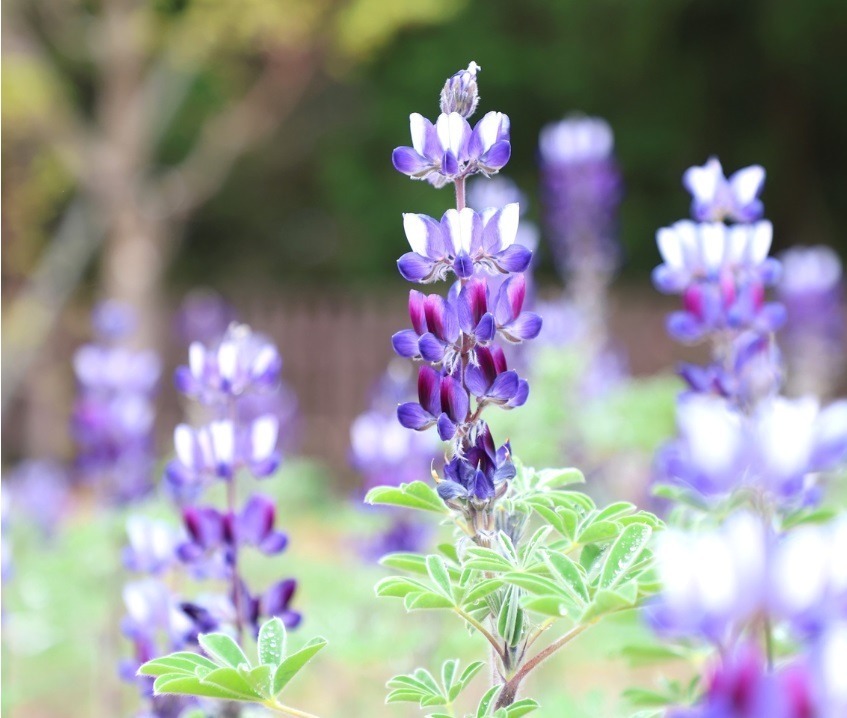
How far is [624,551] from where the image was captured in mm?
1082

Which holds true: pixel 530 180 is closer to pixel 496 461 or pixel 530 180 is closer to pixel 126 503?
pixel 126 503

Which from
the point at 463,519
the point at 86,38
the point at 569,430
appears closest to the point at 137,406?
the point at 569,430

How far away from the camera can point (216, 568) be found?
1567 millimetres

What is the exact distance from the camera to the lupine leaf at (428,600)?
1008 millimetres

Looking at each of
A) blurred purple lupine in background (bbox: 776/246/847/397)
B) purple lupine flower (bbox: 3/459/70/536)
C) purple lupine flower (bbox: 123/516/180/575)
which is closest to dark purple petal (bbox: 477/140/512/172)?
purple lupine flower (bbox: 123/516/180/575)

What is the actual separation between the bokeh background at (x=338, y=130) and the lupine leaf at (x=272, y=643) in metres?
8.78

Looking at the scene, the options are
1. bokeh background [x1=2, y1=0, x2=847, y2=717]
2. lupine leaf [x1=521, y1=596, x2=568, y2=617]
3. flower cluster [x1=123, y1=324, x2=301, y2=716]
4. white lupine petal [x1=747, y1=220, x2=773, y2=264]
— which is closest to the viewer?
lupine leaf [x1=521, y1=596, x2=568, y2=617]

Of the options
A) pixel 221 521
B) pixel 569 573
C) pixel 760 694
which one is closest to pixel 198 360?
pixel 221 521

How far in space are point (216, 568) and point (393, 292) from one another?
465 inches

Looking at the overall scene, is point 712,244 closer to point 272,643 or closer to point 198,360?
point 198,360

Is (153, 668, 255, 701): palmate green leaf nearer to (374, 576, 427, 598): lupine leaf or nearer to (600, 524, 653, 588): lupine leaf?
(374, 576, 427, 598): lupine leaf

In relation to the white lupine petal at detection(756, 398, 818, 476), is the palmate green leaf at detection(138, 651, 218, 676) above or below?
below

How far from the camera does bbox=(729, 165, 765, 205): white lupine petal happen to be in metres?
1.60

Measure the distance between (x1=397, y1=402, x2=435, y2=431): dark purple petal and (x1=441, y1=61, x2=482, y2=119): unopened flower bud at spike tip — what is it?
0.34 meters
